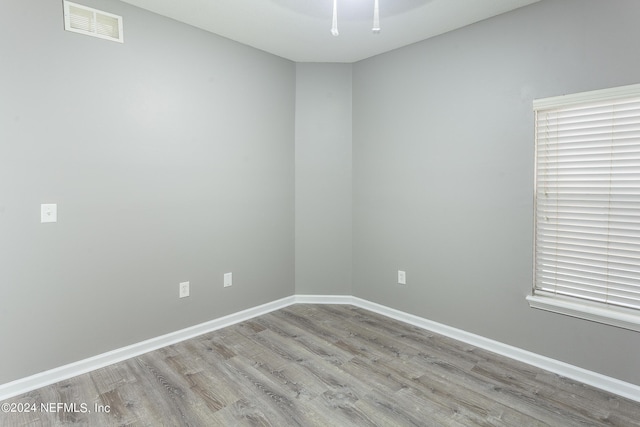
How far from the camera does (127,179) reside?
255cm

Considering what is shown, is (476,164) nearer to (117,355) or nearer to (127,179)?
(127,179)

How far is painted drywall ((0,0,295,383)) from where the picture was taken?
2.13 metres

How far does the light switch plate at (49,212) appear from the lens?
2203 millimetres

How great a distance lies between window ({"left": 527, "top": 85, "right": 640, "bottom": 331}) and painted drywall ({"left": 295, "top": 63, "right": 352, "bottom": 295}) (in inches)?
70.5

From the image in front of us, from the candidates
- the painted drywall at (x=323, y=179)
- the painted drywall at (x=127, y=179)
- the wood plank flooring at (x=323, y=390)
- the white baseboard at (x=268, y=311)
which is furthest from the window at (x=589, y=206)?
the painted drywall at (x=127, y=179)

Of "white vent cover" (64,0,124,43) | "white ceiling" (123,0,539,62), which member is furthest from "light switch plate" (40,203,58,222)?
"white ceiling" (123,0,539,62)

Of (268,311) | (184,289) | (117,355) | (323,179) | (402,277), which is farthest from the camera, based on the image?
(323,179)

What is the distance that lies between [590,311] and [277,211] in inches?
105

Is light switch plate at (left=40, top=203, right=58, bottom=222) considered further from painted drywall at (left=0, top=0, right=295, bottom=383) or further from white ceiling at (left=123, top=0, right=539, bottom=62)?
white ceiling at (left=123, top=0, right=539, bottom=62)

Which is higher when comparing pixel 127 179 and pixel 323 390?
pixel 127 179

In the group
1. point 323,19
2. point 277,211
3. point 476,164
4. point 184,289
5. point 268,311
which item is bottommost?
point 268,311

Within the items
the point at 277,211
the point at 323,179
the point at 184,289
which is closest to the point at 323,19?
the point at 323,179

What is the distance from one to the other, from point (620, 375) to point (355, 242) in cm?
227

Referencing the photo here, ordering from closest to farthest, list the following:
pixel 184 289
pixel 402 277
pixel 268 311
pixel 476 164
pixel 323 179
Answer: pixel 476 164, pixel 184 289, pixel 402 277, pixel 268 311, pixel 323 179
